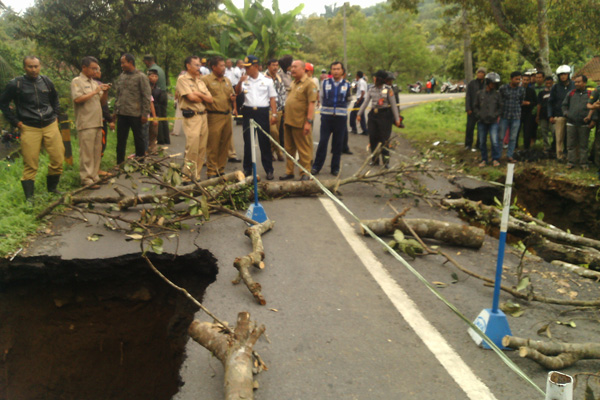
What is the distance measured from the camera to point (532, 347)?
3334 millimetres

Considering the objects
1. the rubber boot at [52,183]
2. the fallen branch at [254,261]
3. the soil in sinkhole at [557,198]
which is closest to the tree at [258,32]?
the soil in sinkhole at [557,198]

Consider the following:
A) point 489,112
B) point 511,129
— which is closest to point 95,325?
point 489,112

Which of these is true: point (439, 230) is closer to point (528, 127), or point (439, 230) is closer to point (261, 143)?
point (261, 143)

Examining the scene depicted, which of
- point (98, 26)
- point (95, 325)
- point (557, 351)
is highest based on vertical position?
point (98, 26)

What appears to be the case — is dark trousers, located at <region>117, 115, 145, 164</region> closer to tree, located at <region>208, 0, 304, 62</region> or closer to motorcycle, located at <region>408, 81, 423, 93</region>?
tree, located at <region>208, 0, 304, 62</region>

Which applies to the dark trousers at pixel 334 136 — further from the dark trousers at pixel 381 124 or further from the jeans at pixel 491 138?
the jeans at pixel 491 138

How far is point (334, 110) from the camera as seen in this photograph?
880 cm

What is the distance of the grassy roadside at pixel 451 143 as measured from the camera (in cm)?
923

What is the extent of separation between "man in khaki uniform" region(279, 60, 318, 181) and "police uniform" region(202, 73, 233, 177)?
3.39 ft

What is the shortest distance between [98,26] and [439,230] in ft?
35.6

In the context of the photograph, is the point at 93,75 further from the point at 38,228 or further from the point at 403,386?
the point at 403,386

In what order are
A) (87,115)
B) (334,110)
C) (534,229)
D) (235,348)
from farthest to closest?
1. (334,110)
2. (87,115)
3. (534,229)
4. (235,348)

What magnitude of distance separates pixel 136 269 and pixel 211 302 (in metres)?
1.58

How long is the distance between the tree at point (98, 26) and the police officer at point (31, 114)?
6077 mm
